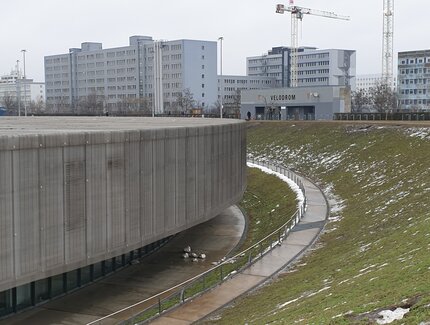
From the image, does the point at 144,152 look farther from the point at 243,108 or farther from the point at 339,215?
the point at 243,108

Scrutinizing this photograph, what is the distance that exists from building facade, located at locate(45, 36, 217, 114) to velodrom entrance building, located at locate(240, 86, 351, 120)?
1960 inches

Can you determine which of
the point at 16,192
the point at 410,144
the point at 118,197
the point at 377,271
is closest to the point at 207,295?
the point at 118,197

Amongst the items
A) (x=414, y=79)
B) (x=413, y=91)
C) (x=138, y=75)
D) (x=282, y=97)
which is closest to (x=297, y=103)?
(x=282, y=97)

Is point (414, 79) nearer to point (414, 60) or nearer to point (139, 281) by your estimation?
point (414, 60)

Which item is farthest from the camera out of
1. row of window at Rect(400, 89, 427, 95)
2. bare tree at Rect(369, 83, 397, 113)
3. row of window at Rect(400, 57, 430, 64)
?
row of window at Rect(400, 57, 430, 64)

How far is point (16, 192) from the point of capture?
1869 cm

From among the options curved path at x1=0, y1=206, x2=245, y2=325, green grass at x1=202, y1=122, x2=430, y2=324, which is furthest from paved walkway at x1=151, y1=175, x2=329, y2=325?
curved path at x1=0, y1=206, x2=245, y2=325

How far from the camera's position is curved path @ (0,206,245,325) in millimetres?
22281

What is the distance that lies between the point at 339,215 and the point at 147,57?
147m

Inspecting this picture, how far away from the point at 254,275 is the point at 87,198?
7712 millimetres

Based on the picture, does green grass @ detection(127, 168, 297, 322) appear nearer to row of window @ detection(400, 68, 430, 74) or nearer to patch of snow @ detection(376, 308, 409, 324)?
patch of snow @ detection(376, 308, 409, 324)

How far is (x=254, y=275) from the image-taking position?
24125 millimetres

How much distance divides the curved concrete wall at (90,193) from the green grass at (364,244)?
5671mm

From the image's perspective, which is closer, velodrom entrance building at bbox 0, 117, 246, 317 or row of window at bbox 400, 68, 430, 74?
velodrom entrance building at bbox 0, 117, 246, 317
